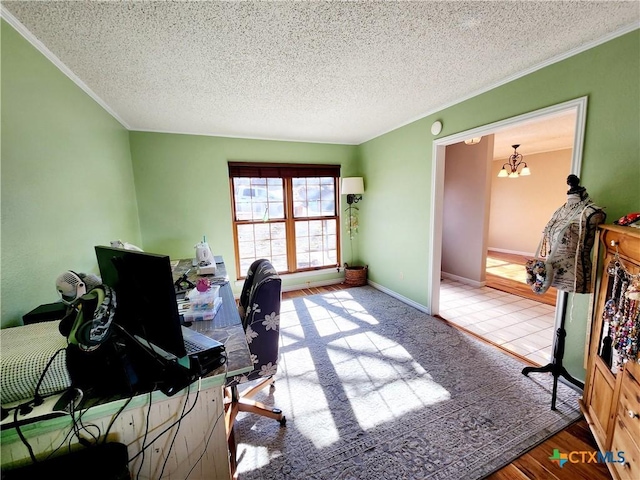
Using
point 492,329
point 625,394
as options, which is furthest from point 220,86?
point 492,329

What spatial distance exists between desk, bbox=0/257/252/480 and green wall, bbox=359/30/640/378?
7.95 ft

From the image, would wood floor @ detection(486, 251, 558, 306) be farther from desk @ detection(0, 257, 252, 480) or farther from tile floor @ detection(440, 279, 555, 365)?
desk @ detection(0, 257, 252, 480)

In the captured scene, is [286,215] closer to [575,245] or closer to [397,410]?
[397,410]

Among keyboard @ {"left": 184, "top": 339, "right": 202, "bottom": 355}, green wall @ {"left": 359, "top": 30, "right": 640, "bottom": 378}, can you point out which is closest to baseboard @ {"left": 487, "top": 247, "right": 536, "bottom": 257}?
green wall @ {"left": 359, "top": 30, "right": 640, "bottom": 378}

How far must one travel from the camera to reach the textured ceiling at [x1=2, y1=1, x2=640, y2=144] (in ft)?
4.25

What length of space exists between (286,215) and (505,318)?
3.25m

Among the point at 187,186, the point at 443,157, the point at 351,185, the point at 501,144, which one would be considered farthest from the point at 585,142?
the point at 187,186

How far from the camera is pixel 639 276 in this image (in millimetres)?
1130

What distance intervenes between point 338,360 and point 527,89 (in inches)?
109

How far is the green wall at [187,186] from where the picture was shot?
322 cm

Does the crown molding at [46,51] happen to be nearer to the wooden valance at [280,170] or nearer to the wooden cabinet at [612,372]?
the wooden valance at [280,170]

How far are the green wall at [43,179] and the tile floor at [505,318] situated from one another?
3.60 meters

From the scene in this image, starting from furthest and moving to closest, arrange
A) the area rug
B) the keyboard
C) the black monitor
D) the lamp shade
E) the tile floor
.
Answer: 1. the lamp shade
2. the tile floor
3. the area rug
4. the keyboard
5. the black monitor

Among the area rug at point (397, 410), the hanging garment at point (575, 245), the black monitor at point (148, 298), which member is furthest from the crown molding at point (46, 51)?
the hanging garment at point (575, 245)
